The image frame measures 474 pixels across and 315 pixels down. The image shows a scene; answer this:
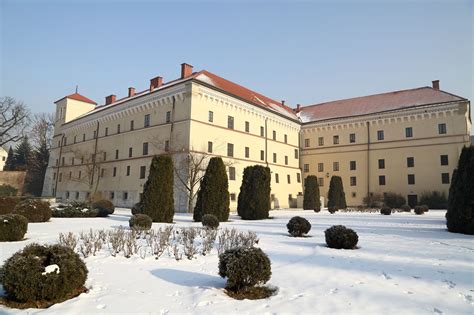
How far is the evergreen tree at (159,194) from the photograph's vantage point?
16.3 meters

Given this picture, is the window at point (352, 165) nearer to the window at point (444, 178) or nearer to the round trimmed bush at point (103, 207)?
the window at point (444, 178)

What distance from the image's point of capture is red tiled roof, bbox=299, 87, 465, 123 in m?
38.8

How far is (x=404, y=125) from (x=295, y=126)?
48.0 feet

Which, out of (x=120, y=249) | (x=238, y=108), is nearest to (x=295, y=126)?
(x=238, y=108)

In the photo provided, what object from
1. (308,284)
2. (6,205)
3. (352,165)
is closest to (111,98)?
(6,205)

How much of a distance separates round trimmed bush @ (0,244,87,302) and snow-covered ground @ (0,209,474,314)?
276 mm

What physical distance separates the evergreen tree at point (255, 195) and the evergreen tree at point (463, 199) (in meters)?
10.7

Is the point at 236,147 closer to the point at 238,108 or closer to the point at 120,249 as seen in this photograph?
the point at 238,108

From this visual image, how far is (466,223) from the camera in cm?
1180

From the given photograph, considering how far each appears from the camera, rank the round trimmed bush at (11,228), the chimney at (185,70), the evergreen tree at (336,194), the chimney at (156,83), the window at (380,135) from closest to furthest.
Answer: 1. the round trimmed bush at (11,228)
2. the evergreen tree at (336,194)
3. the chimney at (185,70)
4. the chimney at (156,83)
5. the window at (380,135)

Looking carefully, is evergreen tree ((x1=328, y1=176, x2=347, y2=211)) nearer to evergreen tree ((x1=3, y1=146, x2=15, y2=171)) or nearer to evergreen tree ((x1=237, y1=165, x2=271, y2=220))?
evergreen tree ((x1=237, y1=165, x2=271, y2=220))

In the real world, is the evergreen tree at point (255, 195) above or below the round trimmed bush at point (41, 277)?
above

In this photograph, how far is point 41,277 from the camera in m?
5.00

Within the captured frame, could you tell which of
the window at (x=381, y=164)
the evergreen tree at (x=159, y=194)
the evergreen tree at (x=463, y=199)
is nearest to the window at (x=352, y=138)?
the window at (x=381, y=164)
